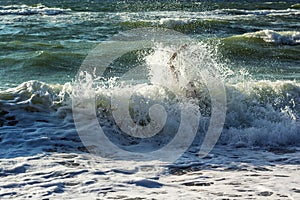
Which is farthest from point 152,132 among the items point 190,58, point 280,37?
point 280,37

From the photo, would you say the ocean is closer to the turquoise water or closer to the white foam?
the turquoise water

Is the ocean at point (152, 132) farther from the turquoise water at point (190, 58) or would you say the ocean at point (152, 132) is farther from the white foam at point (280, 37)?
the white foam at point (280, 37)

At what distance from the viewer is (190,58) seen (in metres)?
8.46

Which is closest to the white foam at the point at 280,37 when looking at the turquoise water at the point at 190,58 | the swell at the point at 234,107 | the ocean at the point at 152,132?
the turquoise water at the point at 190,58

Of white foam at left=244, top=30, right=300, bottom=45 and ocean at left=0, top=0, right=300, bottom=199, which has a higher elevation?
white foam at left=244, top=30, right=300, bottom=45

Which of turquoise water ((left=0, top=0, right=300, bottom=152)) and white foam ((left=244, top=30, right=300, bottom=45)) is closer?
turquoise water ((left=0, top=0, right=300, bottom=152))

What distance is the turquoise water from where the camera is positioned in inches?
296

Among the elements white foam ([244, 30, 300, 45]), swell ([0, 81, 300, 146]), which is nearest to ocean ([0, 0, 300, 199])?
swell ([0, 81, 300, 146])

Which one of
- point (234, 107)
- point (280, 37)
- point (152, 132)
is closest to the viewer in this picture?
point (152, 132)

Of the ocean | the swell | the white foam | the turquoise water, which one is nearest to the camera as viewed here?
the ocean

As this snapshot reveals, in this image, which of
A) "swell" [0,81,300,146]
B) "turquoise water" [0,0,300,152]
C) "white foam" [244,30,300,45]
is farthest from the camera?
"white foam" [244,30,300,45]

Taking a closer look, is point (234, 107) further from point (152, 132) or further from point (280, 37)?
point (280, 37)

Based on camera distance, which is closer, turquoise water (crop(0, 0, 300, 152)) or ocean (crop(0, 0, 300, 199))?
ocean (crop(0, 0, 300, 199))

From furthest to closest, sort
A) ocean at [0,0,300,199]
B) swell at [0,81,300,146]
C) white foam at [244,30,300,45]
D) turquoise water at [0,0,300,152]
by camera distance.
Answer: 1. white foam at [244,30,300,45]
2. turquoise water at [0,0,300,152]
3. swell at [0,81,300,146]
4. ocean at [0,0,300,199]
